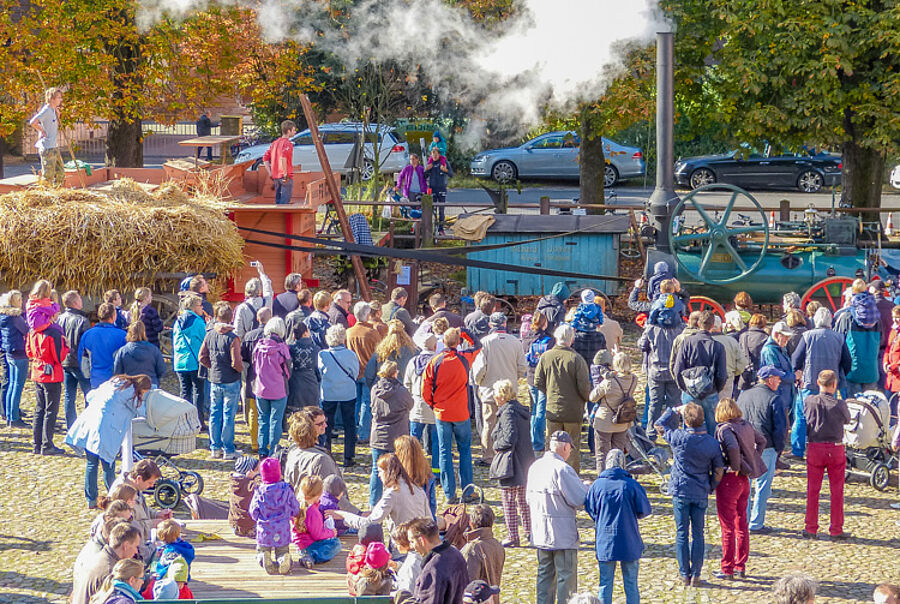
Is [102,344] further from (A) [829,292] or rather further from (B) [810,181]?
(B) [810,181]

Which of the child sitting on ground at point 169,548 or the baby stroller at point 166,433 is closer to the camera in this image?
the child sitting on ground at point 169,548

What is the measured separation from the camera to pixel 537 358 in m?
10.6

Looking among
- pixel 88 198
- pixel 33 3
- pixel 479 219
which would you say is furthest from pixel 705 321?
pixel 33 3

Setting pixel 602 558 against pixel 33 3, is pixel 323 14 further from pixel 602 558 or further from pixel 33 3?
pixel 602 558

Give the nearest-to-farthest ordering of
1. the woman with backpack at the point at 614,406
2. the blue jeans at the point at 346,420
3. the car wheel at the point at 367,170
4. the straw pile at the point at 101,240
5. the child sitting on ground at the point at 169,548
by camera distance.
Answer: the child sitting on ground at the point at 169,548 < the woman with backpack at the point at 614,406 < the blue jeans at the point at 346,420 < the straw pile at the point at 101,240 < the car wheel at the point at 367,170

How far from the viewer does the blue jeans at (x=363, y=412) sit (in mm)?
10727

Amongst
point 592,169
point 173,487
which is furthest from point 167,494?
point 592,169

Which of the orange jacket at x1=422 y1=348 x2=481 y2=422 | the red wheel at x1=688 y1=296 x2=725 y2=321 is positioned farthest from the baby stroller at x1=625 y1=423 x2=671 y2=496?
the red wheel at x1=688 y1=296 x2=725 y2=321

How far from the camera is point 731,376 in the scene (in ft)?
33.7

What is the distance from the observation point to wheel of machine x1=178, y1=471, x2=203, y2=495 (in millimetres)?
9227

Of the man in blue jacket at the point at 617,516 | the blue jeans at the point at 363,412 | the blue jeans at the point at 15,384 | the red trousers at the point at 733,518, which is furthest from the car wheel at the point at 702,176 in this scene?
the man in blue jacket at the point at 617,516

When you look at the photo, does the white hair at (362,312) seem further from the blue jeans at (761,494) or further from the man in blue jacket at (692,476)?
the blue jeans at (761,494)

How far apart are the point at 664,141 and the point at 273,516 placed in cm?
857

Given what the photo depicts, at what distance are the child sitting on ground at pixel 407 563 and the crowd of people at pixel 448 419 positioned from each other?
0.01 meters
